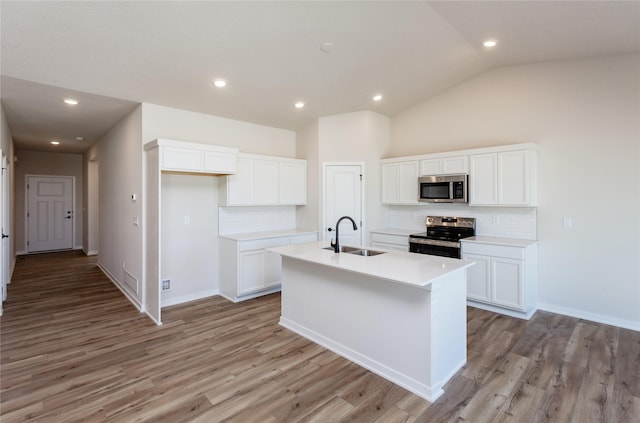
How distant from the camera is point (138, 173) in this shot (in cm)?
427

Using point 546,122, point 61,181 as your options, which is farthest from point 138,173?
point 61,181

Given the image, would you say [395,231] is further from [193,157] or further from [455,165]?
[193,157]

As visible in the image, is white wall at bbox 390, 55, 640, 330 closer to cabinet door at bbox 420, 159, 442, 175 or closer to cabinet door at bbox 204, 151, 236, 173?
cabinet door at bbox 420, 159, 442, 175

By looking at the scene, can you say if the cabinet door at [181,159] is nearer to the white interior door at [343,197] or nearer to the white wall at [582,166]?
the white interior door at [343,197]

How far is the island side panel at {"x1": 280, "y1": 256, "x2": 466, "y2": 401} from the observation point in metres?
2.43

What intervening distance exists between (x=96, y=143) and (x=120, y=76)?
4.31 meters

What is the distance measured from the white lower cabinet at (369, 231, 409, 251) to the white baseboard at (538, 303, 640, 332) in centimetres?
188

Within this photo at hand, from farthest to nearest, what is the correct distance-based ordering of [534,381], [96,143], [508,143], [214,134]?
[96,143], [214,134], [508,143], [534,381]

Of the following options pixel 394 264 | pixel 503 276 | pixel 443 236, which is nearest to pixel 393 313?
pixel 394 264

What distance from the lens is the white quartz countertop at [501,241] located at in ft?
12.8

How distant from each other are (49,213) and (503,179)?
10418mm

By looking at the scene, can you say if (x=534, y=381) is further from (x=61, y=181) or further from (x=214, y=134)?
(x=61, y=181)

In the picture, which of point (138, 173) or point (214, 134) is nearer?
point (138, 173)

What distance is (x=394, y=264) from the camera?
2.70 metres
